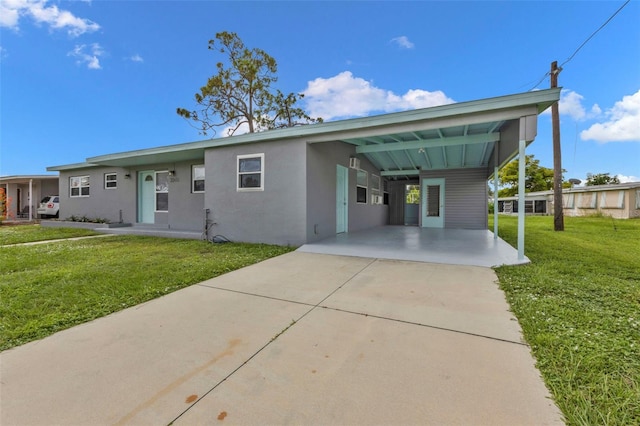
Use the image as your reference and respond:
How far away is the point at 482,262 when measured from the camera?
5027mm

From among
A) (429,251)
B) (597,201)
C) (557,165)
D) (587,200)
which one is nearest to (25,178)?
(429,251)

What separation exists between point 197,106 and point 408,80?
457 inches

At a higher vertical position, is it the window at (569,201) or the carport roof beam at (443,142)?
the carport roof beam at (443,142)

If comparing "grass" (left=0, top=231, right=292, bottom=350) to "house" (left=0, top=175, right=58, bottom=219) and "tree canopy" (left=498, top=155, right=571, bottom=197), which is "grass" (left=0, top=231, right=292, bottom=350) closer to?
"house" (left=0, top=175, right=58, bottom=219)

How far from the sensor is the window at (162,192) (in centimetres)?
1042

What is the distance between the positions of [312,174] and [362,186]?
4.00m

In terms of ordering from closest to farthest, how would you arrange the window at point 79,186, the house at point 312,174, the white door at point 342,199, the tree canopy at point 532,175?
the house at point 312,174, the white door at point 342,199, the window at point 79,186, the tree canopy at point 532,175

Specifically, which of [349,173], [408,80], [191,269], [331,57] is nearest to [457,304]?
[191,269]

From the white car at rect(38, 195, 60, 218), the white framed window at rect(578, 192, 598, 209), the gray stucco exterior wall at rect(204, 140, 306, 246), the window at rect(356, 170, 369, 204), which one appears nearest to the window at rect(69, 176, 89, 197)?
the white car at rect(38, 195, 60, 218)

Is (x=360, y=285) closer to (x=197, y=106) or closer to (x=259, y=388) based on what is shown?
(x=259, y=388)

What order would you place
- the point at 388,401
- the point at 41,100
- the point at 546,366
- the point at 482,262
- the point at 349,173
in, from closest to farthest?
the point at 388,401 < the point at 546,366 < the point at 482,262 < the point at 349,173 < the point at 41,100

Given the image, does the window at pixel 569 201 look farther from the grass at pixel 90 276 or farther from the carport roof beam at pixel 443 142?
the grass at pixel 90 276

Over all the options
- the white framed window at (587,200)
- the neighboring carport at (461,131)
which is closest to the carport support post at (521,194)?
the neighboring carport at (461,131)

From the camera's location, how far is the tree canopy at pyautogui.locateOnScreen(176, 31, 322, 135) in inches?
598
